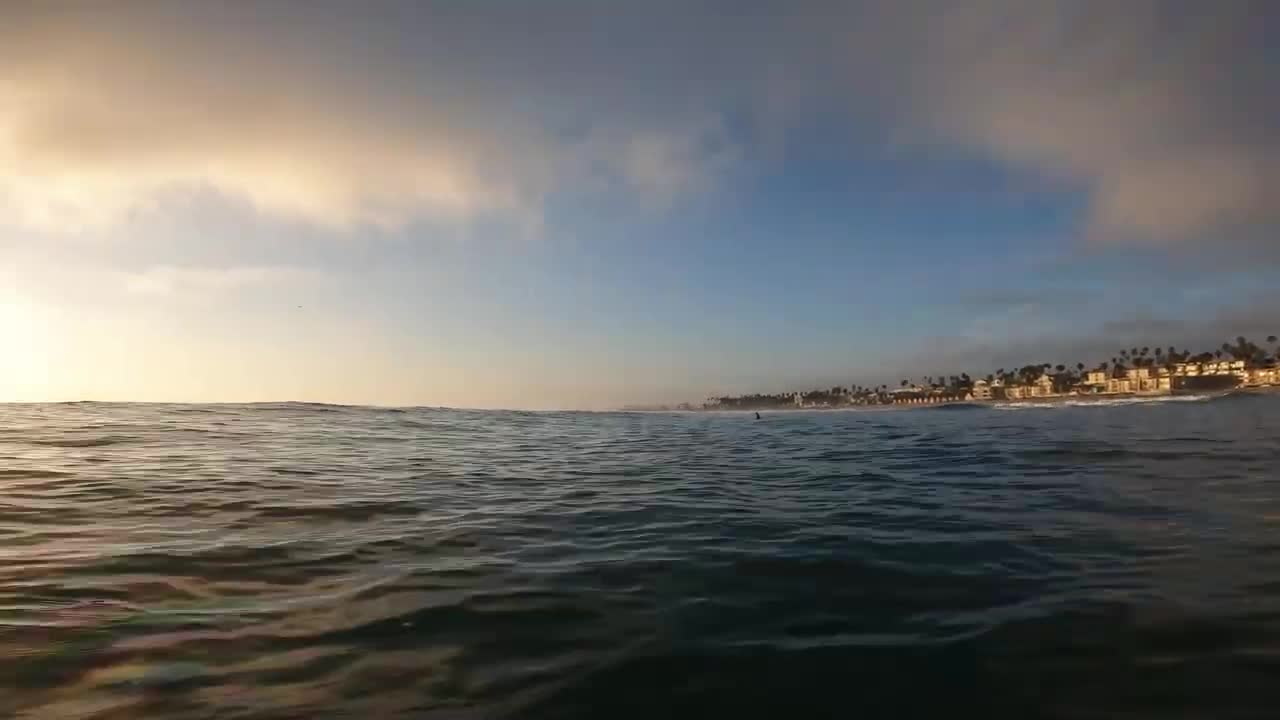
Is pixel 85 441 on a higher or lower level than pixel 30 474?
higher

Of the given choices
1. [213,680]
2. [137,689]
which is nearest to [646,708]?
[213,680]

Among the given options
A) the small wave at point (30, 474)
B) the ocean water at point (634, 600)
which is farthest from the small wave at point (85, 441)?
the ocean water at point (634, 600)

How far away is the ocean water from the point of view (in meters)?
5.05

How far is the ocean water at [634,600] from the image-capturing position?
5.05m

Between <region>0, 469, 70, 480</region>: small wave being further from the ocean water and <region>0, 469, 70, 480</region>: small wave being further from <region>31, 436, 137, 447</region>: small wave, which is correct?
<region>31, 436, 137, 447</region>: small wave

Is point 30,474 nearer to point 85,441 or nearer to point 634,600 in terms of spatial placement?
point 85,441

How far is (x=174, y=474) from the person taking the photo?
16172 millimetres

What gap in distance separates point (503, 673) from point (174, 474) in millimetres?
14613

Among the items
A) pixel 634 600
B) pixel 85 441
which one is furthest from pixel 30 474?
pixel 634 600

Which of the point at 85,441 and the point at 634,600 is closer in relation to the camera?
the point at 634,600

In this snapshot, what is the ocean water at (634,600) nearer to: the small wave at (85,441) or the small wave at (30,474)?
the small wave at (30,474)

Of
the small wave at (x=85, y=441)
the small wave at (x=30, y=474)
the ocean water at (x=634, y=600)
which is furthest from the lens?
the small wave at (x=85, y=441)

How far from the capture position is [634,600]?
7.22 meters

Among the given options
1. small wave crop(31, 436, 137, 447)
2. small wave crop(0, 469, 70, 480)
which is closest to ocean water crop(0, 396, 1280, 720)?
small wave crop(0, 469, 70, 480)
